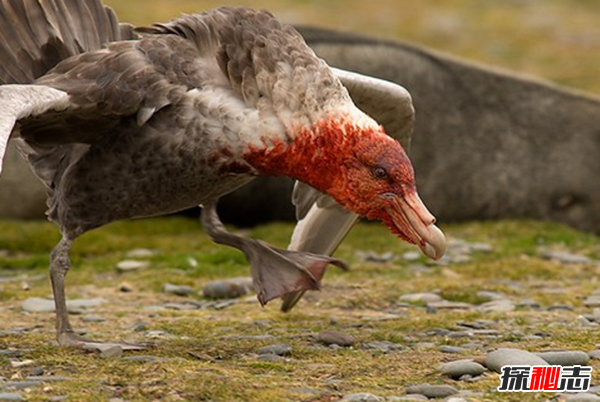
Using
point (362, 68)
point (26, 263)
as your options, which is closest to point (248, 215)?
point (362, 68)

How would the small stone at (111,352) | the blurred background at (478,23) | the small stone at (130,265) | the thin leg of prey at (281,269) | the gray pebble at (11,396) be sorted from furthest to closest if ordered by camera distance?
the blurred background at (478,23) < the small stone at (130,265) < the thin leg of prey at (281,269) < the small stone at (111,352) < the gray pebble at (11,396)

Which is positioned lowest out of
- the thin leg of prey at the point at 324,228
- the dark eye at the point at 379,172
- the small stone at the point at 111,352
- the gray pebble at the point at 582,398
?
the thin leg of prey at the point at 324,228

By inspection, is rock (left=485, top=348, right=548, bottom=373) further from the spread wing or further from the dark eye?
the spread wing

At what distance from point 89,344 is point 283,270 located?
4.08ft

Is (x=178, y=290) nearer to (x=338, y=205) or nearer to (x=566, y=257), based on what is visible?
(x=338, y=205)

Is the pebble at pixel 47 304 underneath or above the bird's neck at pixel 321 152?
underneath

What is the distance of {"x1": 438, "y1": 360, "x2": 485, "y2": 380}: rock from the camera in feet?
20.3

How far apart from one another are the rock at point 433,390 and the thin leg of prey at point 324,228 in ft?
9.30

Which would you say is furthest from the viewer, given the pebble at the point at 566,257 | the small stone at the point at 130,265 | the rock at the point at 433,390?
the pebble at the point at 566,257

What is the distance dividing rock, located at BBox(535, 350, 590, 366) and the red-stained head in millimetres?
738

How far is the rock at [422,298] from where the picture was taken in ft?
29.2

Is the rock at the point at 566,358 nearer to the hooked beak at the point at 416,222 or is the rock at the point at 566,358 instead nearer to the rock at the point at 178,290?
the hooked beak at the point at 416,222

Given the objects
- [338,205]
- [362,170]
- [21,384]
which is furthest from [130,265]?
[21,384]

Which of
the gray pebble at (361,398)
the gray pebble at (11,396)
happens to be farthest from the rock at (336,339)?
the gray pebble at (11,396)
